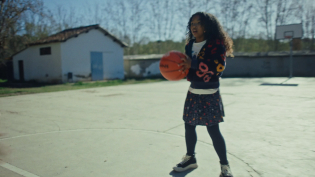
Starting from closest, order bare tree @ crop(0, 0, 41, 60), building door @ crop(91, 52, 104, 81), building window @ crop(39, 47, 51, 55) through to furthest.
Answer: bare tree @ crop(0, 0, 41, 60)
building window @ crop(39, 47, 51, 55)
building door @ crop(91, 52, 104, 81)

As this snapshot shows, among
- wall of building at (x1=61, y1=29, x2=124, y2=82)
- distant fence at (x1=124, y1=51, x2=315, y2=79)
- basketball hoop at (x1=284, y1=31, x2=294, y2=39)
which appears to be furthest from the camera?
distant fence at (x1=124, y1=51, x2=315, y2=79)

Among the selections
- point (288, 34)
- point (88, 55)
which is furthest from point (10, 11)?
point (288, 34)

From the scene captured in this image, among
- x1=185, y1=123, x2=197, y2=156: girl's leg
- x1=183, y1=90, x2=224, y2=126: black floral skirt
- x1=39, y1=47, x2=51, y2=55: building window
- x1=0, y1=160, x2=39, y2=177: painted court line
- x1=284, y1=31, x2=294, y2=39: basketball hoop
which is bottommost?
x1=0, y1=160, x2=39, y2=177: painted court line

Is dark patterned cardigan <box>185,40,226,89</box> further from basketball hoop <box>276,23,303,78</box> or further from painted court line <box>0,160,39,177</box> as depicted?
basketball hoop <box>276,23,303,78</box>

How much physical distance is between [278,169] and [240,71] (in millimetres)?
23010

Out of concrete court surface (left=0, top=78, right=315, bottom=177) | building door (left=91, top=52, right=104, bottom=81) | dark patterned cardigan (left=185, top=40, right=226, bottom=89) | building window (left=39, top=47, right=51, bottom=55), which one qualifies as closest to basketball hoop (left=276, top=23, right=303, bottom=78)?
concrete court surface (left=0, top=78, right=315, bottom=177)

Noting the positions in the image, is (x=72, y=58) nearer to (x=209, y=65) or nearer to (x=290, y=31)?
(x=290, y=31)

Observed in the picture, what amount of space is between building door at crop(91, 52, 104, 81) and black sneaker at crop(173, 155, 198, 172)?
62.4ft

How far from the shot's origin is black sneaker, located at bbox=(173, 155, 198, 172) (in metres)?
2.68

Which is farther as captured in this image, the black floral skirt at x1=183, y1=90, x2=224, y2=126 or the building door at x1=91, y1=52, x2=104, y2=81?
the building door at x1=91, y1=52, x2=104, y2=81

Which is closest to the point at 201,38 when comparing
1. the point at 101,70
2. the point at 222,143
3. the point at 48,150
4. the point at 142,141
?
the point at 222,143

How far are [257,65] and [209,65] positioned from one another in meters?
23.3

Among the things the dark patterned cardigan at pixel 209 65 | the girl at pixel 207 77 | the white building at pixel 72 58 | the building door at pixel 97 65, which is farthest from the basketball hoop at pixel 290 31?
the dark patterned cardigan at pixel 209 65

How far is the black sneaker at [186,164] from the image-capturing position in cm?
268
